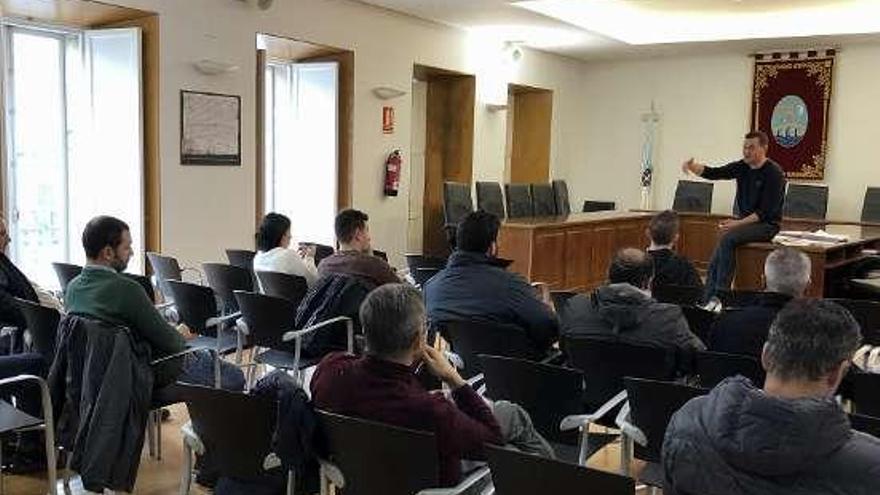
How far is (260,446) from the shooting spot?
2.20 meters

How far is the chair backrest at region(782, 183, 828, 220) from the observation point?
9922mm

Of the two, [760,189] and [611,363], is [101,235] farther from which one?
[760,189]

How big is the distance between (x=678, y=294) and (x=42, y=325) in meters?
3.16

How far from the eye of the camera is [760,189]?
6168 mm

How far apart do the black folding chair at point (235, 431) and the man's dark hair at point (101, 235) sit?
3.44ft

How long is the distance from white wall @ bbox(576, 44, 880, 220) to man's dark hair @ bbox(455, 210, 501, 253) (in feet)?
27.0

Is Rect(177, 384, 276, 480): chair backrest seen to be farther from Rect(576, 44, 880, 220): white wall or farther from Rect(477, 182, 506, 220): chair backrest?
Rect(576, 44, 880, 220): white wall

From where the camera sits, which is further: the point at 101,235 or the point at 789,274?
the point at 789,274

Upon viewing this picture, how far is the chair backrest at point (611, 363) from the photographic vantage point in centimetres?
287

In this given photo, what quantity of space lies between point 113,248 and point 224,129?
12.7ft

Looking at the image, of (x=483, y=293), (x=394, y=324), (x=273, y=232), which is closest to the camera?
(x=394, y=324)

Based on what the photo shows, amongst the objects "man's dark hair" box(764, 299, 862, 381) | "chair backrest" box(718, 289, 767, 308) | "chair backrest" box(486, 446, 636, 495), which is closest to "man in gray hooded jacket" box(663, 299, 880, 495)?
"man's dark hair" box(764, 299, 862, 381)

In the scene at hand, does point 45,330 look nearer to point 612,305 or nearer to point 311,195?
point 612,305

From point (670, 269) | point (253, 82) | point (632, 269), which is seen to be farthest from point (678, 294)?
point (253, 82)
